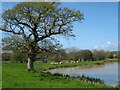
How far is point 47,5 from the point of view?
1385cm

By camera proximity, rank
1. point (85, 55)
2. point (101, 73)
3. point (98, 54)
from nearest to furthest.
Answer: point (101, 73) → point (85, 55) → point (98, 54)

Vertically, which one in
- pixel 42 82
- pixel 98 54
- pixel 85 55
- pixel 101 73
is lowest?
pixel 101 73

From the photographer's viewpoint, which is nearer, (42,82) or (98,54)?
(42,82)

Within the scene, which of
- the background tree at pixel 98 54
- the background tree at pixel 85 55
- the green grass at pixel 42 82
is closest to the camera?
the green grass at pixel 42 82

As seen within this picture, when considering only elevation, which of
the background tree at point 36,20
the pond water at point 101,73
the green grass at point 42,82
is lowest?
the pond water at point 101,73

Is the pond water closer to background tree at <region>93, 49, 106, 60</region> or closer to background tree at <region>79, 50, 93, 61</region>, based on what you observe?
background tree at <region>79, 50, 93, 61</region>

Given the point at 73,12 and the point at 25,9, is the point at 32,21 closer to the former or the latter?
the point at 25,9

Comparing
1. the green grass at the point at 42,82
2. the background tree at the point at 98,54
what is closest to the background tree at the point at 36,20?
the green grass at the point at 42,82

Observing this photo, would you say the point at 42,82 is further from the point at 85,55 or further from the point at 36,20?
the point at 85,55

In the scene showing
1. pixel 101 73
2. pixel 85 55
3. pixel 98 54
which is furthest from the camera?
pixel 98 54

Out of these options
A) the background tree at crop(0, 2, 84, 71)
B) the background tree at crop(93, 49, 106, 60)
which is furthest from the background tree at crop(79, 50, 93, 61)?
the background tree at crop(0, 2, 84, 71)

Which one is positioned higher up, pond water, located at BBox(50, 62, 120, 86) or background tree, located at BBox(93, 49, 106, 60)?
background tree, located at BBox(93, 49, 106, 60)

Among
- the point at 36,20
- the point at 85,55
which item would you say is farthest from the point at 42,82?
the point at 85,55

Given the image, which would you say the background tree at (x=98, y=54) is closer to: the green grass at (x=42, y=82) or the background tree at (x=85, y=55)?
the background tree at (x=85, y=55)
